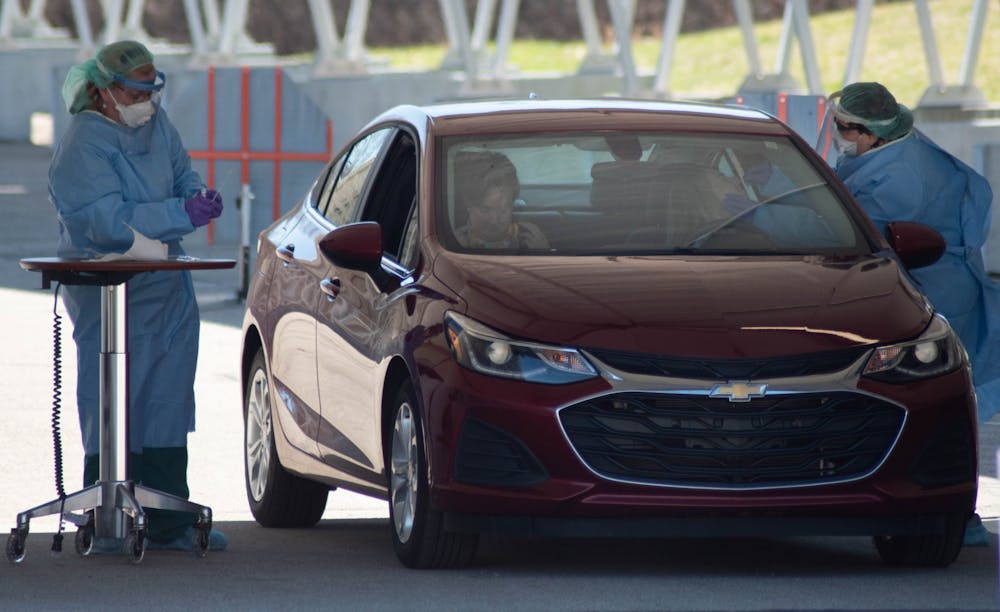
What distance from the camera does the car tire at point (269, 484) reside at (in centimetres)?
915

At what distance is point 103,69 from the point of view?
8016 millimetres

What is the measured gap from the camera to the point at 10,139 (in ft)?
139

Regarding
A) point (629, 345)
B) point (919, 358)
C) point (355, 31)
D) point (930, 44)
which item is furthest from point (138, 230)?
point (355, 31)

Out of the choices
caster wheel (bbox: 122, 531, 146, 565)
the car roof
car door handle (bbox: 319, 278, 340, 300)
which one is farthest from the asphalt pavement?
the car roof

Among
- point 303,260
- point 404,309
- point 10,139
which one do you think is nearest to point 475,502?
point 404,309

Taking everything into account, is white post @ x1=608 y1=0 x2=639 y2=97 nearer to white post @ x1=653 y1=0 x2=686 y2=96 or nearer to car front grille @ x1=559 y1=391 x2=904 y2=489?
white post @ x1=653 y1=0 x2=686 y2=96

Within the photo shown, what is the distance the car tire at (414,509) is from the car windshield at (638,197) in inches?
25.4

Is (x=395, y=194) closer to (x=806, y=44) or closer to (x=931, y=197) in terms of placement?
(x=931, y=197)

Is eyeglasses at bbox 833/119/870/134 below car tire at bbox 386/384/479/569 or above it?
above

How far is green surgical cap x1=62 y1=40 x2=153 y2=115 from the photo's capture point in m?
8.01

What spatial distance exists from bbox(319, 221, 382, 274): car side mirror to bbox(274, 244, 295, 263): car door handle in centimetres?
120

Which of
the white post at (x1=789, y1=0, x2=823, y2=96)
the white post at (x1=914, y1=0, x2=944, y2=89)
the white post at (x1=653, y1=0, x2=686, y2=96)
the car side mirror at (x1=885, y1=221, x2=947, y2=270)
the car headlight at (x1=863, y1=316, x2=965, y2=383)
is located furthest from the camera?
the white post at (x1=653, y1=0, x2=686, y2=96)

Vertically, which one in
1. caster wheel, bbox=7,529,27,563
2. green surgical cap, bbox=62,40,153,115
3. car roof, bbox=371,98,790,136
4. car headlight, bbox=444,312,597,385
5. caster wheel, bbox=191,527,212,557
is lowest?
caster wheel, bbox=191,527,212,557

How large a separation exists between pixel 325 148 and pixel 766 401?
15468 millimetres
